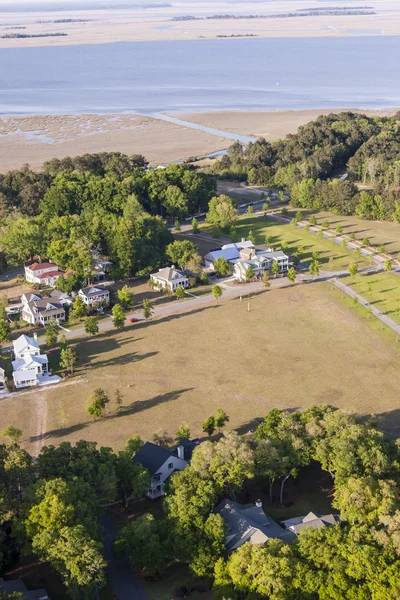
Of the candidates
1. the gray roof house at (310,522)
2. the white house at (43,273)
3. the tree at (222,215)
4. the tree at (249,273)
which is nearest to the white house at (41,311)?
the white house at (43,273)

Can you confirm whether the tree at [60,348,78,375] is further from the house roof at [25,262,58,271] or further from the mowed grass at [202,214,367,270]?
the mowed grass at [202,214,367,270]

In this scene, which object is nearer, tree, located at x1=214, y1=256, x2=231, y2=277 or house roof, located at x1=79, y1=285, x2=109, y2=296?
house roof, located at x1=79, y1=285, x2=109, y2=296

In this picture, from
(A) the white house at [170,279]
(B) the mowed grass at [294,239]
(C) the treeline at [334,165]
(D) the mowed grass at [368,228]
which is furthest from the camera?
(C) the treeline at [334,165]

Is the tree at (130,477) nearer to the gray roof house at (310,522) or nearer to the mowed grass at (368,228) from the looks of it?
the gray roof house at (310,522)

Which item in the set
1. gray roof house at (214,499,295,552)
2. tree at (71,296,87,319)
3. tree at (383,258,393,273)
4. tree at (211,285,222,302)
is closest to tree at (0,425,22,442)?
gray roof house at (214,499,295,552)

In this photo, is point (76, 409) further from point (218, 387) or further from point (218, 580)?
point (218, 580)

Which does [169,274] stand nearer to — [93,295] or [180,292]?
[180,292]

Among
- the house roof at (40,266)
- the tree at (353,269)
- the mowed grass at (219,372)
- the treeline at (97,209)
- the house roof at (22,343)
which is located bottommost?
the mowed grass at (219,372)
